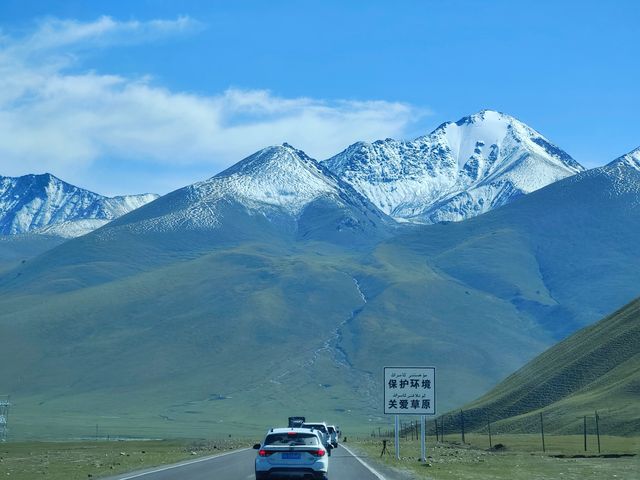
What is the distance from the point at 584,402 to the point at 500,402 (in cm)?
2359

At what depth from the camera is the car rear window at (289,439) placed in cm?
4006

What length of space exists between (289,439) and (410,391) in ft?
55.9

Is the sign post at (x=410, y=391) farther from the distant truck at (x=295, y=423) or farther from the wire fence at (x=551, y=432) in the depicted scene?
the wire fence at (x=551, y=432)

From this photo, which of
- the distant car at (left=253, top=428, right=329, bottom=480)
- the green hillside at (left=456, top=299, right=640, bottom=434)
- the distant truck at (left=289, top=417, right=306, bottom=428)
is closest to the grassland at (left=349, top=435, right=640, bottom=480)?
the distant truck at (left=289, top=417, right=306, bottom=428)

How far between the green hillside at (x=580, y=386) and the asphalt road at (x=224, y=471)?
53.9 meters

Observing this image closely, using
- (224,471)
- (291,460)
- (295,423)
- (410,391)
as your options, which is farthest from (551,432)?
(291,460)

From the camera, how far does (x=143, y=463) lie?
2307 inches

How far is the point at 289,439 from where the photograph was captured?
132 ft

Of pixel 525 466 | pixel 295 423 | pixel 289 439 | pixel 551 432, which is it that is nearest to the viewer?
pixel 289 439

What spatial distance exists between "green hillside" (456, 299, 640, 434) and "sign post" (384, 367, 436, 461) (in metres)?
50.5

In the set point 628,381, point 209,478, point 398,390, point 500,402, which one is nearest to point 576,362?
point 500,402

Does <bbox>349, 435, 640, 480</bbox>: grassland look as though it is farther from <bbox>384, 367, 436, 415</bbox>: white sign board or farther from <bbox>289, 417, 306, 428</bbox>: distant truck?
<bbox>289, 417, 306, 428</bbox>: distant truck

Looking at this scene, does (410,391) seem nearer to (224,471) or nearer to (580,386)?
(224,471)

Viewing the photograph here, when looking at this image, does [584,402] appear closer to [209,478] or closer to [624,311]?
[624,311]
